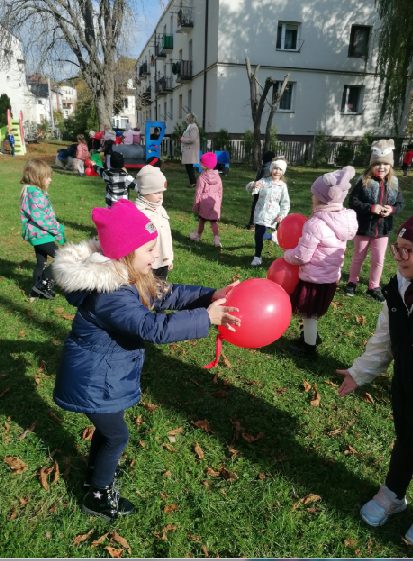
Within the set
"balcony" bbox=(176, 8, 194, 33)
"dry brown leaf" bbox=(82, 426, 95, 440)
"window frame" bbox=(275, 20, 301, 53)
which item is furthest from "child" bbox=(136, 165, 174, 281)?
"balcony" bbox=(176, 8, 194, 33)

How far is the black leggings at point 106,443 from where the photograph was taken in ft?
7.72

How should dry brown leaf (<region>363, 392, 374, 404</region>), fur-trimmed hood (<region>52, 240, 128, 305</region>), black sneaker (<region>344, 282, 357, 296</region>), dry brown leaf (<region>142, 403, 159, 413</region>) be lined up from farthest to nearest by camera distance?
black sneaker (<region>344, 282, 357, 296</region>), dry brown leaf (<region>363, 392, 374, 404</region>), dry brown leaf (<region>142, 403, 159, 413</region>), fur-trimmed hood (<region>52, 240, 128, 305</region>)

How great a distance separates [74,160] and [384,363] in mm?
17372

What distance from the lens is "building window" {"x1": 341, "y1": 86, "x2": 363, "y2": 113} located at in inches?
1011

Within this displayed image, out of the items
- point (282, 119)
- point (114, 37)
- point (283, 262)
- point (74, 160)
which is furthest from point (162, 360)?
point (114, 37)

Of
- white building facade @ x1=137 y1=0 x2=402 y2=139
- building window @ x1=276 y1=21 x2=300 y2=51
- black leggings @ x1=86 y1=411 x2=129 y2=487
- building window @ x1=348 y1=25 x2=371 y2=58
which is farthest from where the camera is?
building window @ x1=348 y1=25 x2=371 y2=58

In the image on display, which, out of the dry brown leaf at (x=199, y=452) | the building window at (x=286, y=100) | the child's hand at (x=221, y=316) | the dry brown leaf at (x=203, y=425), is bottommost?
the dry brown leaf at (x=199, y=452)

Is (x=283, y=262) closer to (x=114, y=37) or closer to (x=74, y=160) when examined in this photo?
(x=74, y=160)

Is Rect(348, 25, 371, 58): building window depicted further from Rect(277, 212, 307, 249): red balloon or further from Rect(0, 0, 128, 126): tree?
Rect(277, 212, 307, 249): red balloon

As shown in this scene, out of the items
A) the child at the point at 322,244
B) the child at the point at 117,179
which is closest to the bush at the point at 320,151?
the child at the point at 117,179

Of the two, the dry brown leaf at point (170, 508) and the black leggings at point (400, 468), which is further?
the dry brown leaf at point (170, 508)

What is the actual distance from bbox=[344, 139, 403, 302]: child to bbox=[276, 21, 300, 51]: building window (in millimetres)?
22208

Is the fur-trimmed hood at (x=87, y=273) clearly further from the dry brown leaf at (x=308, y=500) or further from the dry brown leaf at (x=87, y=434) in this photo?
the dry brown leaf at (x=308, y=500)

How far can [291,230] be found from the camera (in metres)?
4.24
